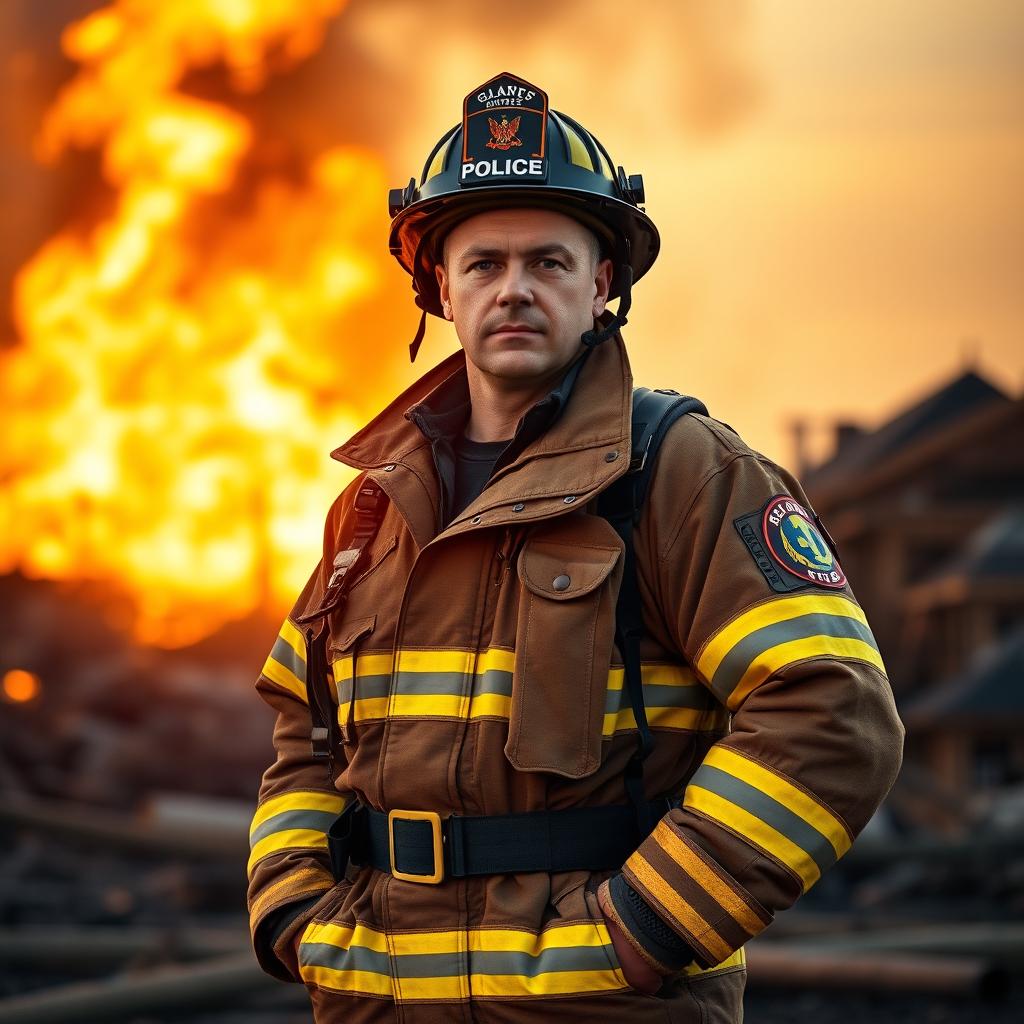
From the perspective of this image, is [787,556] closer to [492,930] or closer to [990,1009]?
[492,930]

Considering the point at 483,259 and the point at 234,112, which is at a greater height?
the point at 234,112

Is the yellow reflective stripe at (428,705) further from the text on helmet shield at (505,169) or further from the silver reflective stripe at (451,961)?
the text on helmet shield at (505,169)

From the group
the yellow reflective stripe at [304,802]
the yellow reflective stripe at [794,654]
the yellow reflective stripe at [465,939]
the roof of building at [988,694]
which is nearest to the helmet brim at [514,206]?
the yellow reflective stripe at [794,654]

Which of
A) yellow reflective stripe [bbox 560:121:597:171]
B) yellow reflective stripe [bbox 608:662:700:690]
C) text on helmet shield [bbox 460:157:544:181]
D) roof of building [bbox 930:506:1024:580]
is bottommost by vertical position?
yellow reflective stripe [bbox 608:662:700:690]

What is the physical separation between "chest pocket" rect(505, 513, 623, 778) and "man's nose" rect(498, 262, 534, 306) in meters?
→ 0.51

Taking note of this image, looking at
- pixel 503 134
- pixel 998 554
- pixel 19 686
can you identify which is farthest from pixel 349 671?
pixel 998 554

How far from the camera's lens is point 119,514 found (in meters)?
19.5

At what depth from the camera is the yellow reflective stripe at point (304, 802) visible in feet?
10.5

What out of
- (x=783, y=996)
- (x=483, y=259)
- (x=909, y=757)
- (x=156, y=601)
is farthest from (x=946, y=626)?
(x=483, y=259)

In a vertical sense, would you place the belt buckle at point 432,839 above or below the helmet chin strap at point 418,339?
below

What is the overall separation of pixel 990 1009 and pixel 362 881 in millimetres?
4714

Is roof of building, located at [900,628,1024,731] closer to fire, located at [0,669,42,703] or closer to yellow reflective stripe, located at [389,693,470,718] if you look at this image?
fire, located at [0,669,42,703]

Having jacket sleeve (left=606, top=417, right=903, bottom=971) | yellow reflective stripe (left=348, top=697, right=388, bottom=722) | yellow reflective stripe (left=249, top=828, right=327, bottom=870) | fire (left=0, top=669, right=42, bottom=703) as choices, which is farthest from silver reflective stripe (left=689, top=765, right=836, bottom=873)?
fire (left=0, top=669, right=42, bottom=703)

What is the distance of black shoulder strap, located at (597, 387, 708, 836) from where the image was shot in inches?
108
